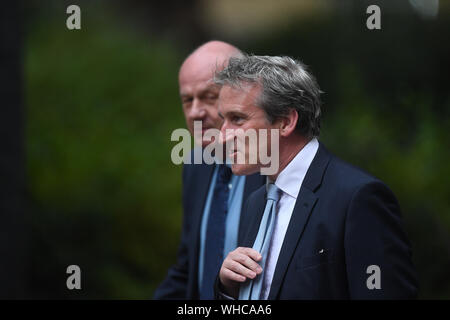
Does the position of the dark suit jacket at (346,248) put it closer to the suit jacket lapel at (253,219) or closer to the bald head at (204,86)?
the suit jacket lapel at (253,219)

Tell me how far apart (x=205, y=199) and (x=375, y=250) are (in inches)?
51.1

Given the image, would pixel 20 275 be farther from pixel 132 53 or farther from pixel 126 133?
pixel 132 53

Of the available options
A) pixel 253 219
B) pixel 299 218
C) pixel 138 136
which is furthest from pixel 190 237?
pixel 138 136

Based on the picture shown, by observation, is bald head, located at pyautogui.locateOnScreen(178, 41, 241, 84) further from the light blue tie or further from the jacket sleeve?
the jacket sleeve

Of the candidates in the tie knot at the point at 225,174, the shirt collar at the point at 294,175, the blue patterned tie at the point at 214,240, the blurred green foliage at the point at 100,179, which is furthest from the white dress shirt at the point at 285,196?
the blurred green foliage at the point at 100,179

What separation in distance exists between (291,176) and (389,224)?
378 mm

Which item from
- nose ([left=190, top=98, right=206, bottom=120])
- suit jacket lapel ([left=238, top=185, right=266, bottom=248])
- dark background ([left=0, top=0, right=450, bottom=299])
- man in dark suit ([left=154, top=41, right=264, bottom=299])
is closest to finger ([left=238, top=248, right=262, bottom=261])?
suit jacket lapel ([left=238, top=185, right=266, bottom=248])

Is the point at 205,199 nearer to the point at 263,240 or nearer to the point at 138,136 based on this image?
the point at 263,240

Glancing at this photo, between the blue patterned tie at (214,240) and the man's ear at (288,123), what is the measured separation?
0.92 m

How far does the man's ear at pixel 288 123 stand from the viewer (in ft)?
7.64

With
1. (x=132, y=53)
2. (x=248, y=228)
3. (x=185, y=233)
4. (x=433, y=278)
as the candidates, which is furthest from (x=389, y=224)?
(x=132, y=53)

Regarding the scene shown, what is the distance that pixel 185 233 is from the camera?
353 cm

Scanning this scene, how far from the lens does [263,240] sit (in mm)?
2336

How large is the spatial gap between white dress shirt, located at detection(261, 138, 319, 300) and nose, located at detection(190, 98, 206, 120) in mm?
984
